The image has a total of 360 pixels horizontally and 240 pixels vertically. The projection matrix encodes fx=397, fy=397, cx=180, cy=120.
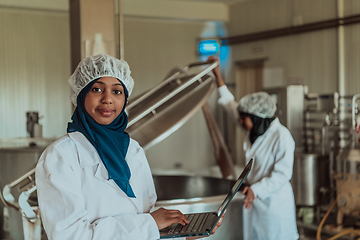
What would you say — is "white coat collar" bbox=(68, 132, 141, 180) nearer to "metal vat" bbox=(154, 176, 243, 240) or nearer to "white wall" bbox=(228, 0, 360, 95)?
"metal vat" bbox=(154, 176, 243, 240)

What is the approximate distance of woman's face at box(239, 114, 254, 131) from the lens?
2.75 m

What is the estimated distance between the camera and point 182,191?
3420 mm

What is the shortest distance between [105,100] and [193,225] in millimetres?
521

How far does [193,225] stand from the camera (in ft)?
4.45

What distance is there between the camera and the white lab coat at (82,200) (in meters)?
1.22

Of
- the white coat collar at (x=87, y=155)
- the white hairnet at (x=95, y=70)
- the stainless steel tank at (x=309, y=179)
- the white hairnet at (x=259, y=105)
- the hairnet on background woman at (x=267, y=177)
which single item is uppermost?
the white hairnet at (x=95, y=70)

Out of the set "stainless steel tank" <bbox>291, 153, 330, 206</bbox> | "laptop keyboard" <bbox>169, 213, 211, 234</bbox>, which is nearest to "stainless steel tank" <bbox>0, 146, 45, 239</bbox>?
"laptop keyboard" <bbox>169, 213, 211, 234</bbox>

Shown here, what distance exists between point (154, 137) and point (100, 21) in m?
0.83

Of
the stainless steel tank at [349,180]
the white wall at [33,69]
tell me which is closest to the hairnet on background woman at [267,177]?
the stainless steel tank at [349,180]

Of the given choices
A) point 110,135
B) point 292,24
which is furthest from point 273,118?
point 292,24

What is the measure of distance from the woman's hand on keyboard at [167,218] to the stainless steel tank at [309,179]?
3644 mm

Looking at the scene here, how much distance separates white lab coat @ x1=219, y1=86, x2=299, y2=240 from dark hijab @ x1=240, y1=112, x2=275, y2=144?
0.03 metres

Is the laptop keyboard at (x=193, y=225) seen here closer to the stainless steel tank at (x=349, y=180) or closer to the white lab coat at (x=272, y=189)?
A: the white lab coat at (x=272, y=189)

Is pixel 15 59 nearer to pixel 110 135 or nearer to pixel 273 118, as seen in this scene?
pixel 273 118
